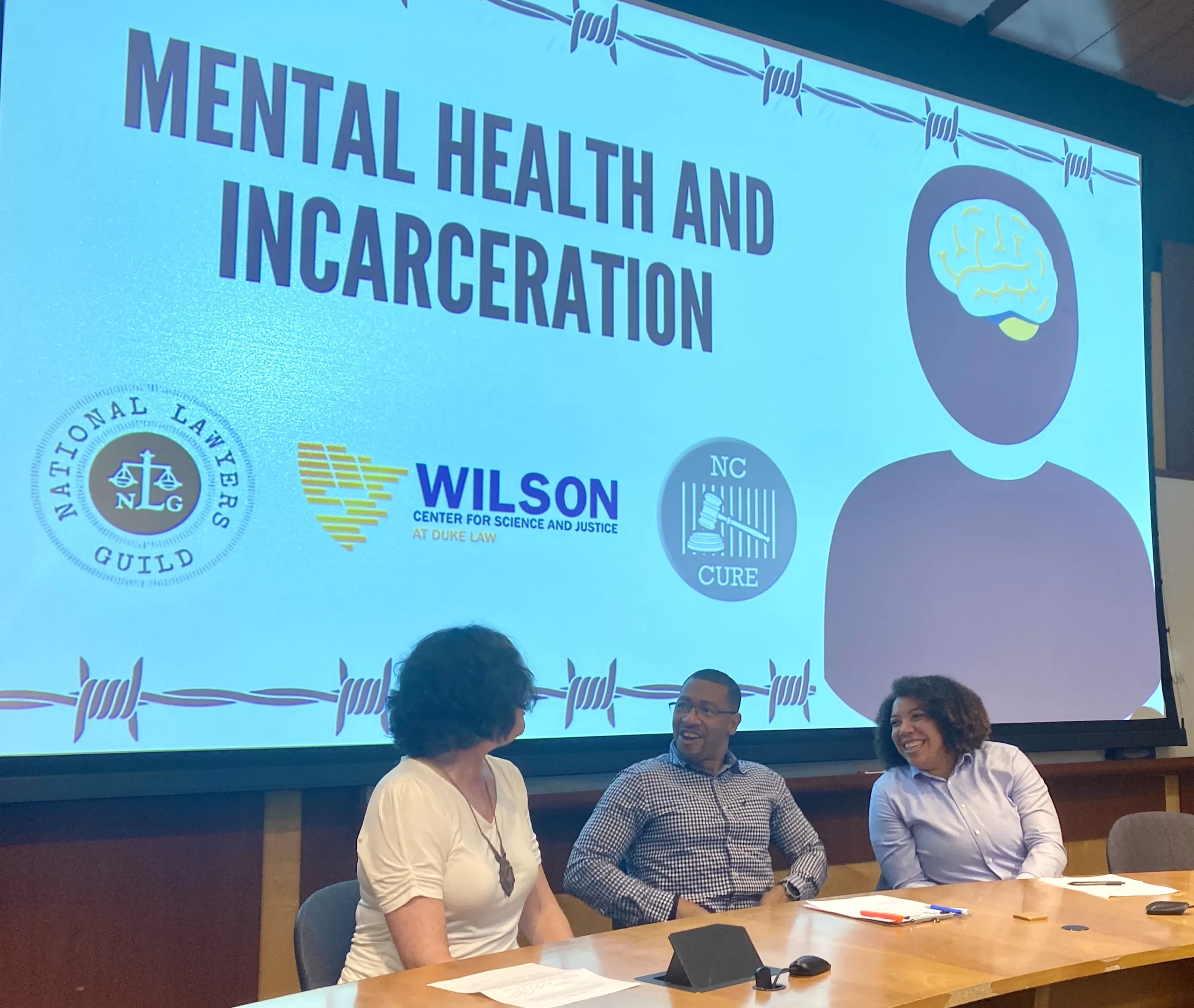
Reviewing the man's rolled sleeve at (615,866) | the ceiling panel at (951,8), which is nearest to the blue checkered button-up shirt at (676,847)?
the man's rolled sleeve at (615,866)

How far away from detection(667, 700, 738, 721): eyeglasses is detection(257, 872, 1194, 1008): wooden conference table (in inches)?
26.2

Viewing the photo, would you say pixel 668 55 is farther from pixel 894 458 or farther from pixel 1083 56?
pixel 1083 56

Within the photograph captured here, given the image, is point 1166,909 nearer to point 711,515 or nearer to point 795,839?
point 795,839

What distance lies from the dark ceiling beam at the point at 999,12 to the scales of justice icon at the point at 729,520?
206 cm

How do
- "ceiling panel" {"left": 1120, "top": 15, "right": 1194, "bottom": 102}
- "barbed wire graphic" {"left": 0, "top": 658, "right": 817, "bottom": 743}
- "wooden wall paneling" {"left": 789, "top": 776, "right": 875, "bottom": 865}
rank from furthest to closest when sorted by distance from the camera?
1. "ceiling panel" {"left": 1120, "top": 15, "right": 1194, "bottom": 102}
2. "wooden wall paneling" {"left": 789, "top": 776, "right": 875, "bottom": 865}
3. "barbed wire graphic" {"left": 0, "top": 658, "right": 817, "bottom": 743}

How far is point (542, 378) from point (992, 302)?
181cm

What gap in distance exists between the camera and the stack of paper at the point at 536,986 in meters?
1.42

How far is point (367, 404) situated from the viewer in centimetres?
272

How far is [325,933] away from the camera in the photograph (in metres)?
1.85

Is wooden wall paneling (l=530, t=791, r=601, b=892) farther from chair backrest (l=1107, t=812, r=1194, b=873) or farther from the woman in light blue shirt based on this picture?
chair backrest (l=1107, t=812, r=1194, b=873)

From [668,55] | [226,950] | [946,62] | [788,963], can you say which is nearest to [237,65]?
[668,55]

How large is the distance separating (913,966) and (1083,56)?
3.89 m

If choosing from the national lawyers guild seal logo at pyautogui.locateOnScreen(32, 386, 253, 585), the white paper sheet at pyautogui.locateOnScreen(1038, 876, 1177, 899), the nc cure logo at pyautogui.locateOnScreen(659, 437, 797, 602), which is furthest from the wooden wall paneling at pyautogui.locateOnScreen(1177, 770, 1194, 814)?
the national lawyers guild seal logo at pyautogui.locateOnScreen(32, 386, 253, 585)

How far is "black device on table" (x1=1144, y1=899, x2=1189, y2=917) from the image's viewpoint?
196 cm
